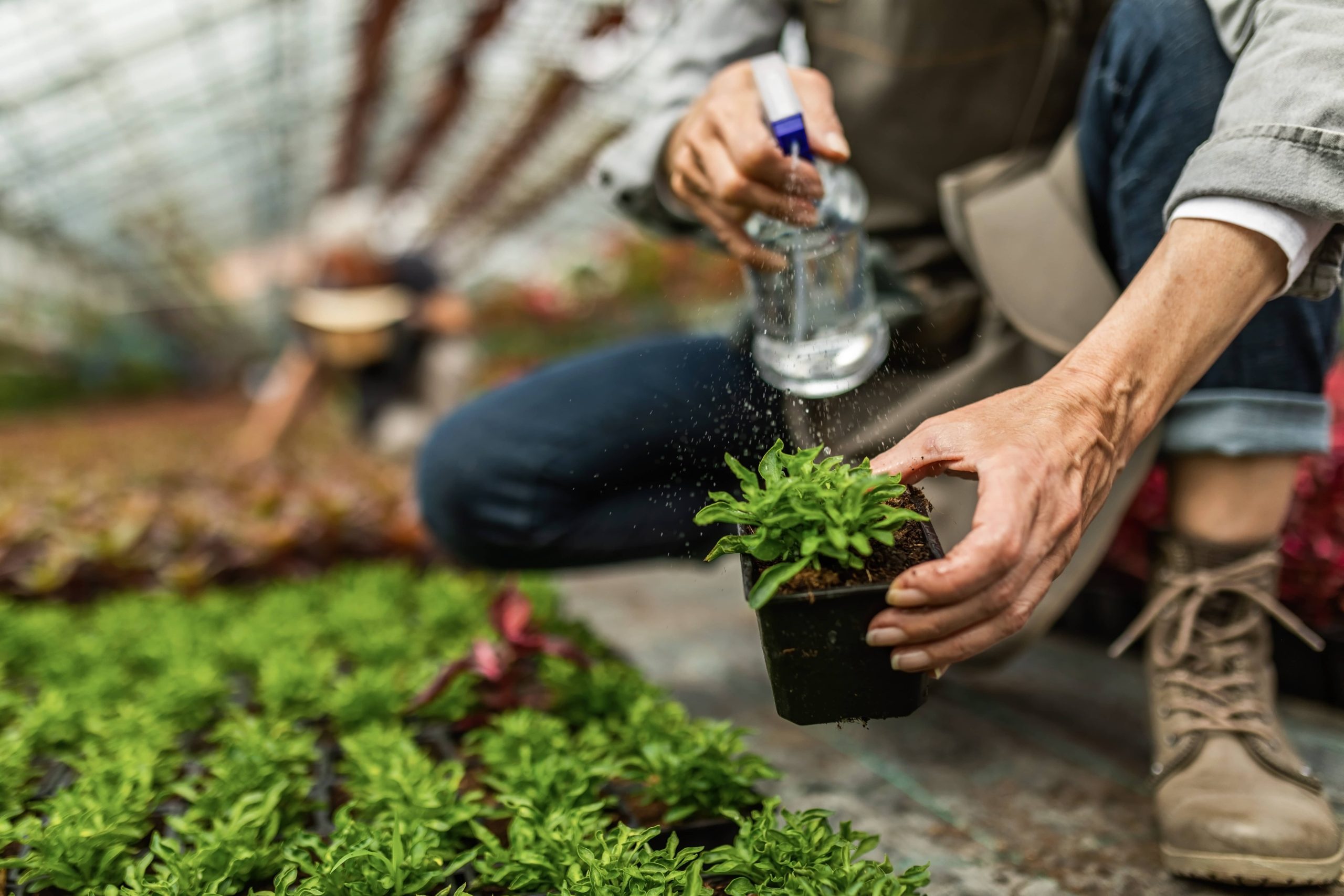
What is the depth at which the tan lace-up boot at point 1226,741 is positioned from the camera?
3.37 feet

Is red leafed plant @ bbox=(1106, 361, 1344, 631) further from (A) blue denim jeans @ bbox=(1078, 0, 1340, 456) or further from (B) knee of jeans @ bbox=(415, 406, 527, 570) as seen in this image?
(B) knee of jeans @ bbox=(415, 406, 527, 570)

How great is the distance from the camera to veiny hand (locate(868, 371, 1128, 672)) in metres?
0.72

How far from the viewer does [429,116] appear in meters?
12.0

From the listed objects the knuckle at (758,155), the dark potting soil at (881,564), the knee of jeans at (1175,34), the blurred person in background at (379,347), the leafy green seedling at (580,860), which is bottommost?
the blurred person in background at (379,347)

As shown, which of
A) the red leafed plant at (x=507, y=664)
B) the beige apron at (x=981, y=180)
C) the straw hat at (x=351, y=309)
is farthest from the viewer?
the straw hat at (x=351, y=309)

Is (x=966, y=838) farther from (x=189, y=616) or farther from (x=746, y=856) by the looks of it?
(x=189, y=616)

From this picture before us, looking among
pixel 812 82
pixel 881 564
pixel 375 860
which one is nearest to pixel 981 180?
pixel 812 82

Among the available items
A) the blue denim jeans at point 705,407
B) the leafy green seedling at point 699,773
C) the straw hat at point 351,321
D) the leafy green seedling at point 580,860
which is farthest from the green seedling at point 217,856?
the straw hat at point 351,321

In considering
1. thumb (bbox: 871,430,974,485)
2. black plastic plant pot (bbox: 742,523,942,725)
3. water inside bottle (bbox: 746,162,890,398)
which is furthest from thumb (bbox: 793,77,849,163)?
black plastic plant pot (bbox: 742,523,942,725)

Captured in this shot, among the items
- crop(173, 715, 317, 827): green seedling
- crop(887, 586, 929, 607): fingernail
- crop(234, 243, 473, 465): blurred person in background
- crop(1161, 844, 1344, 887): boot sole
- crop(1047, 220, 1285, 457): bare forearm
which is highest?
crop(1047, 220, 1285, 457): bare forearm

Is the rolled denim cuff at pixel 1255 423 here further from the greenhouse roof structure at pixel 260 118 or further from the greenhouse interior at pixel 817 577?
the greenhouse roof structure at pixel 260 118

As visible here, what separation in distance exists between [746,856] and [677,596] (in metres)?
1.93

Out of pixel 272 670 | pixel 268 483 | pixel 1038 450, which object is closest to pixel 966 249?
pixel 1038 450

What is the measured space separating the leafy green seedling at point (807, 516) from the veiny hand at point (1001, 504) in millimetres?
43
